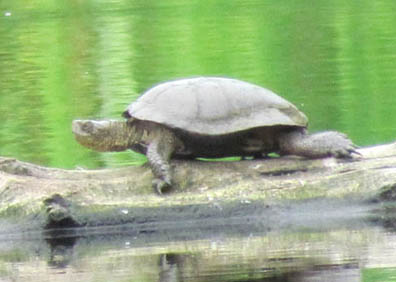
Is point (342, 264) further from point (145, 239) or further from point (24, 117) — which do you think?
point (24, 117)

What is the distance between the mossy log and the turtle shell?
0.84ft

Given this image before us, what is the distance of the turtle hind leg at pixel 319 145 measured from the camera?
8133mm

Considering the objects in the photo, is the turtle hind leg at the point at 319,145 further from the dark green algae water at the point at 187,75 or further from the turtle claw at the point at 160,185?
the turtle claw at the point at 160,185

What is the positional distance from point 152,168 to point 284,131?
0.75 metres

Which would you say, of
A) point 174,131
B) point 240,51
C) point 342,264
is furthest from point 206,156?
point 240,51

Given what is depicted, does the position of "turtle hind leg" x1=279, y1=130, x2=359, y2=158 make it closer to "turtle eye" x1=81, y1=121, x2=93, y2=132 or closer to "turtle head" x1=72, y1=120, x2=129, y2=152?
"turtle head" x1=72, y1=120, x2=129, y2=152

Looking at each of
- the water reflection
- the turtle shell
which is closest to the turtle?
the turtle shell

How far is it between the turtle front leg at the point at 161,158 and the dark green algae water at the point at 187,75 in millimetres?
279

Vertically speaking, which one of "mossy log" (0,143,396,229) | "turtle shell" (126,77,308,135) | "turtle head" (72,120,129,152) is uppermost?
"turtle shell" (126,77,308,135)

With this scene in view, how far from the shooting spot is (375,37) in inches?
743

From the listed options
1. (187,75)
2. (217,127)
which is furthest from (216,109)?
(187,75)

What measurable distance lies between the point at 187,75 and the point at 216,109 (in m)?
8.13

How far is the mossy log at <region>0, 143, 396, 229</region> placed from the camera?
7.97 metres

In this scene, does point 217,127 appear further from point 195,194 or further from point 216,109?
point 195,194
